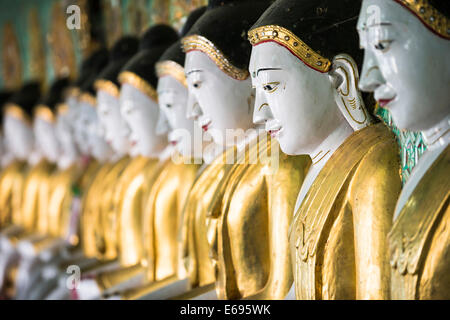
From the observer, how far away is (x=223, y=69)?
1.91 m

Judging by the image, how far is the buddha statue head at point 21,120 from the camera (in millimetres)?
4418

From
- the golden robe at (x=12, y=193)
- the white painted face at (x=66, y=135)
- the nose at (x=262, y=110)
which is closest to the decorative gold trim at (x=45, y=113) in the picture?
the white painted face at (x=66, y=135)

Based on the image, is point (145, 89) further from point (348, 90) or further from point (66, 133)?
point (66, 133)

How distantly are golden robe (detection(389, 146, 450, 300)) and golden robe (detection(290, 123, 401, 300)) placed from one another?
0.14 m

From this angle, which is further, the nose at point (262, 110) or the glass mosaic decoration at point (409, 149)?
the nose at point (262, 110)

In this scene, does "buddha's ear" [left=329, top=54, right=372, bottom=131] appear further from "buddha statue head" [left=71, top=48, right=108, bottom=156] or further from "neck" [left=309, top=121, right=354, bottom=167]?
"buddha statue head" [left=71, top=48, right=108, bottom=156]

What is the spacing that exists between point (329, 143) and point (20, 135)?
10.6ft

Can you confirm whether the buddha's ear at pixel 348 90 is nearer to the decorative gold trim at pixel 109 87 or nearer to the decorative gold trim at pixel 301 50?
the decorative gold trim at pixel 301 50

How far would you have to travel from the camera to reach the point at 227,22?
193 cm

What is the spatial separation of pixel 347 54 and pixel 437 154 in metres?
0.38

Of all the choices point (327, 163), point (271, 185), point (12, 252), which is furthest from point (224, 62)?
point (12, 252)

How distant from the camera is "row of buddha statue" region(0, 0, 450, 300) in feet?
4.11

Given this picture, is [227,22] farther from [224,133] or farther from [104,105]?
[104,105]

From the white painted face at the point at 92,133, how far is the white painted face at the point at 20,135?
3.38 feet
